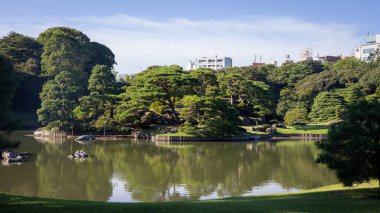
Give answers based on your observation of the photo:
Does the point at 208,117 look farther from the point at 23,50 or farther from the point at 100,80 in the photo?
the point at 23,50

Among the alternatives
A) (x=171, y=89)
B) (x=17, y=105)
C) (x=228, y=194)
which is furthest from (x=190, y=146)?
(x=17, y=105)

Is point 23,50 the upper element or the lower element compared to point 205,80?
upper

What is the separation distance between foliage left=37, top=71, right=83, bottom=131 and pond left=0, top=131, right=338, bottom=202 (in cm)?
906

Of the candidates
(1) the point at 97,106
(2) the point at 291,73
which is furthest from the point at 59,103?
(2) the point at 291,73

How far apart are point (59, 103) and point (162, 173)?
79.1 feet

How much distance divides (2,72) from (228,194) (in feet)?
30.1

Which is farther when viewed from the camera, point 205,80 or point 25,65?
point 25,65

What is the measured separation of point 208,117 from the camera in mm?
37906

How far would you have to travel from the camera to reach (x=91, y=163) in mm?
23938

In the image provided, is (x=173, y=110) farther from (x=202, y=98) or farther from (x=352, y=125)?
(x=352, y=125)

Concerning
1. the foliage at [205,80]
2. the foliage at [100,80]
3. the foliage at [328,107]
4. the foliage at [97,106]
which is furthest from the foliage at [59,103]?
the foliage at [328,107]

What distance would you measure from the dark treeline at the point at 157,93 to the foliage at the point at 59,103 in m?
0.09

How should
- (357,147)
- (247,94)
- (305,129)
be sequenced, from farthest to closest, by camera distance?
(247,94), (305,129), (357,147)

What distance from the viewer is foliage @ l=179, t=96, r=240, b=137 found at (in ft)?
124
